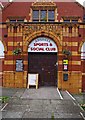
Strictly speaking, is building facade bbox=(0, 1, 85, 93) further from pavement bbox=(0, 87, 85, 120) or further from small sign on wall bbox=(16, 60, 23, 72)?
pavement bbox=(0, 87, 85, 120)

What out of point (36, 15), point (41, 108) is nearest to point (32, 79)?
point (36, 15)

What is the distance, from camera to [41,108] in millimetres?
13383

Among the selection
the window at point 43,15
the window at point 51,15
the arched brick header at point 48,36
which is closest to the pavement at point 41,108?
the arched brick header at point 48,36

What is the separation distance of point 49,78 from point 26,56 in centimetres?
246

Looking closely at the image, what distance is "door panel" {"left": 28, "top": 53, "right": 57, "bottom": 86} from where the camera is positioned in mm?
21625

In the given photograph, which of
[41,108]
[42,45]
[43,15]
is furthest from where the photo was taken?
[43,15]

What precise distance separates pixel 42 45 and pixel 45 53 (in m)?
0.66

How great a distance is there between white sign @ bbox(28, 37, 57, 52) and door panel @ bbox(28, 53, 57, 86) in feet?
1.33

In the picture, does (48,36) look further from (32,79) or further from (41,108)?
(41,108)

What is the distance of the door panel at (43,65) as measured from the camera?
21.6 metres

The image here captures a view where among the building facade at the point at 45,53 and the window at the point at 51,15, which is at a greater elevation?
the window at the point at 51,15

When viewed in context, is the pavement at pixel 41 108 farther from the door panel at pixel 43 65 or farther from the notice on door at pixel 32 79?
the door panel at pixel 43 65

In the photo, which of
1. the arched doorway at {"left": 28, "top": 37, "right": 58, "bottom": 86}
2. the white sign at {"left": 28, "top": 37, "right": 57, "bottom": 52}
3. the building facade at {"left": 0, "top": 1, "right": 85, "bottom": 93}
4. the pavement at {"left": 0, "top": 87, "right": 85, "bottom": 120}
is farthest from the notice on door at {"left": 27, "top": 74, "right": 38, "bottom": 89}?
the pavement at {"left": 0, "top": 87, "right": 85, "bottom": 120}

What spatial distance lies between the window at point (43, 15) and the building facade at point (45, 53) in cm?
306
